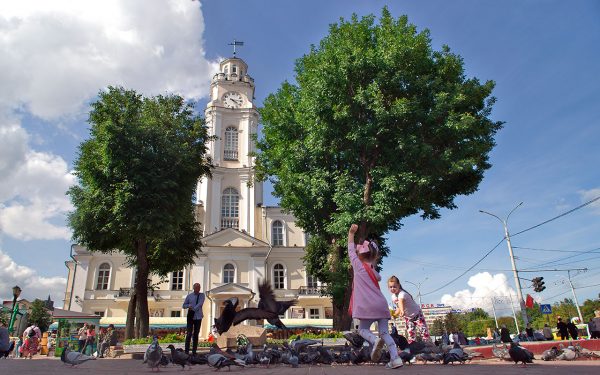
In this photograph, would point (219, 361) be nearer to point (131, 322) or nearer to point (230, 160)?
point (131, 322)

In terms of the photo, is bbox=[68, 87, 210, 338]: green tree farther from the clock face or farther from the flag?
the clock face

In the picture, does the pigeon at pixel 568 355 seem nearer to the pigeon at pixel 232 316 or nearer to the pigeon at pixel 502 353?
the pigeon at pixel 502 353

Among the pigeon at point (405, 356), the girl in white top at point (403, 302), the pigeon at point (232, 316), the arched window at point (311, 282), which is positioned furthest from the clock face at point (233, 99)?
the pigeon at point (405, 356)

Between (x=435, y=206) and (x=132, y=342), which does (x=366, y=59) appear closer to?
(x=435, y=206)

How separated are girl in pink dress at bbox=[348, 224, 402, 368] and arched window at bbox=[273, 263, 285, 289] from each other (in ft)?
93.1

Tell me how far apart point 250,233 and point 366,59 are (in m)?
23.4

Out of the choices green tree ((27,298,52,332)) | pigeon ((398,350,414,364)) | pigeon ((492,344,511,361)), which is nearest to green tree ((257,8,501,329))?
pigeon ((492,344,511,361))

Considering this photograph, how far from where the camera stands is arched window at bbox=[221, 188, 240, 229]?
35.4 meters

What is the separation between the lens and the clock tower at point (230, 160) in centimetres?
3541

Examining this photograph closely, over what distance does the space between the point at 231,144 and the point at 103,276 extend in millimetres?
15718

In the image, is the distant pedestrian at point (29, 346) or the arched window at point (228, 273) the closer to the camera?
the distant pedestrian at point (29, 346)

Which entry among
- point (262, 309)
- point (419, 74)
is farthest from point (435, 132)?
point (262, 309)

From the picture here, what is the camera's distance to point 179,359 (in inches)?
289

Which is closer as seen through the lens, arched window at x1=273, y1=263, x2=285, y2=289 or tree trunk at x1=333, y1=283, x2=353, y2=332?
tree trunk at x1=333, y1=283, x2=353, y2=332
